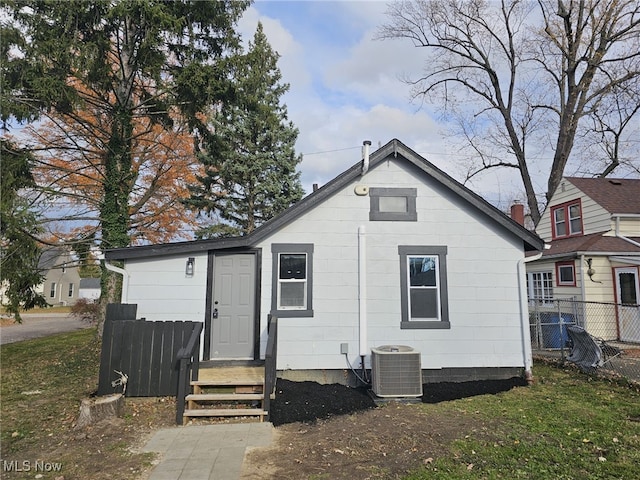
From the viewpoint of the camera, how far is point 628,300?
38.8ft

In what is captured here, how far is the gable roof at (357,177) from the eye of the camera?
7.44m

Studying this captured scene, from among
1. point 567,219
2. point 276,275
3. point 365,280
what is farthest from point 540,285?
point 276,275

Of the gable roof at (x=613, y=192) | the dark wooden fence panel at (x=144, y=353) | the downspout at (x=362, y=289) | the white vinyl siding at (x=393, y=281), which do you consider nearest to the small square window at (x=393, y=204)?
the white vinyl siding at (x=393, y=281)

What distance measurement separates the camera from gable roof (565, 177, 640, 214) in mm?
13383

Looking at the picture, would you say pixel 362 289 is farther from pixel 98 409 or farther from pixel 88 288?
pixel 88 288

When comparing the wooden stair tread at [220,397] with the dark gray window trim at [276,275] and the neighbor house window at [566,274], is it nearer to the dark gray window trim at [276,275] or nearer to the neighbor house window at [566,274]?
the dark gray window trim at [276,275]

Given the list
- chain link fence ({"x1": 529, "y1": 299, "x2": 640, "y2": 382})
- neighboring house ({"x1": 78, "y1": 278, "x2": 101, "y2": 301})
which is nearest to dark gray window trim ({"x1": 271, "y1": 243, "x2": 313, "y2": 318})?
chain link fence ({"x1": 529, "y1": 299, "x2": 640, "y2": 382})

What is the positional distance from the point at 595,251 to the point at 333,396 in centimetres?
1046

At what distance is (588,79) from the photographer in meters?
17.5

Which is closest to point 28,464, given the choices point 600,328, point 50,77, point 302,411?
point 302,411

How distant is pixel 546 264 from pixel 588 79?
31.9ft

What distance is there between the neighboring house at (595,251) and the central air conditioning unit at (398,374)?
6355 mm

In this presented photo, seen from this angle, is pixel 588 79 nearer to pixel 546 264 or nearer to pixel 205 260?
pixel 546 264

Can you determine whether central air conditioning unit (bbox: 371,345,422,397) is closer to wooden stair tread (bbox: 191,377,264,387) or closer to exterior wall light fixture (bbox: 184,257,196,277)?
wooden stair tread (bbox: 191,377,264,387)
